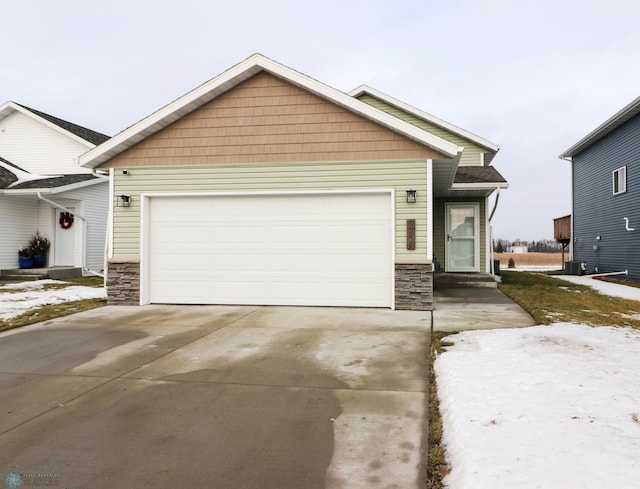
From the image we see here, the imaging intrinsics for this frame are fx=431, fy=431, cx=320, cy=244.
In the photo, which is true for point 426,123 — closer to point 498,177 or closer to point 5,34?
point 498,177

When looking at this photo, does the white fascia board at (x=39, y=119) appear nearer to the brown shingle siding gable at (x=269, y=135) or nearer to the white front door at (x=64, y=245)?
the white front door at (x=64, y=245)

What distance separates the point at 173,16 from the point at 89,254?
9641mm

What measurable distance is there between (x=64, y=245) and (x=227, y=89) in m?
11.4

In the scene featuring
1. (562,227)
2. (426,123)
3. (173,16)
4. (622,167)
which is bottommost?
(562,227)

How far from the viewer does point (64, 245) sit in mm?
16453

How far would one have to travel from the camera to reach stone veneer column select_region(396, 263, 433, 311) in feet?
26.8

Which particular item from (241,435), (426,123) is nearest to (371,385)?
(241,435)

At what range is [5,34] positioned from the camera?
63.3 feet

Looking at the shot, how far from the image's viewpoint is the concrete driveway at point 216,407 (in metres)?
2.70

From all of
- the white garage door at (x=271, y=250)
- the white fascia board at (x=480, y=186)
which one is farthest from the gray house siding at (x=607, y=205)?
the white garage door at (x=271, y=250)

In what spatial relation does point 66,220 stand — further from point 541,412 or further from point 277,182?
point 541,412

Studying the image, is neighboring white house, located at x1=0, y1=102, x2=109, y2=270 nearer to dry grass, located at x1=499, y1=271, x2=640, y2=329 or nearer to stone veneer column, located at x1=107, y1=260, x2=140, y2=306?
stone veneer column, located at x1=107, y1=260, x2=140, y2=306

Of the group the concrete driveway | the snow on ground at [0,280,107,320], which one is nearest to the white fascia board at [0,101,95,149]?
the snow on ground at [0,280,107,320]

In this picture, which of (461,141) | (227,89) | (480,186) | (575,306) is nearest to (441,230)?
(480,186)
